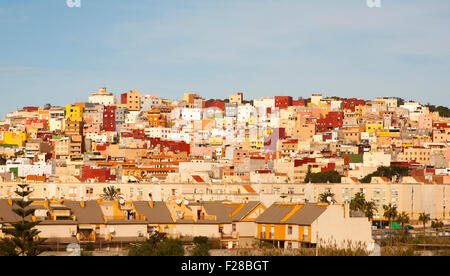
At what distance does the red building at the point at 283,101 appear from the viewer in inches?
5984

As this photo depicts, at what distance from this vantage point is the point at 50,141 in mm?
121000

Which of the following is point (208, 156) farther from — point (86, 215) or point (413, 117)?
point (86, 215)

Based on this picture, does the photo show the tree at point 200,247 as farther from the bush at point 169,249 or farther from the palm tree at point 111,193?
the palm tree at point 111,193

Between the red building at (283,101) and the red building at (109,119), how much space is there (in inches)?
1001

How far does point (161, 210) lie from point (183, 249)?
270 inches

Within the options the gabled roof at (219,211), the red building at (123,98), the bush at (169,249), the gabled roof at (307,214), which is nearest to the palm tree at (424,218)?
the gabled roof at (219,211)

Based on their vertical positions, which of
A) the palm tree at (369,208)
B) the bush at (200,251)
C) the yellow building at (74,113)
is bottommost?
the palm tree at (369,208)

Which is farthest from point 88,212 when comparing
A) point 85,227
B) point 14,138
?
point 14,138

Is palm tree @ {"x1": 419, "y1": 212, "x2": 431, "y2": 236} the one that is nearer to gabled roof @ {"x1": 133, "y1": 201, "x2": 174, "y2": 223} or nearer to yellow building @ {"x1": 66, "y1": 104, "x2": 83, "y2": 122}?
gabled roof @ {"x1": 133, "y1": 201, "x2": 174, "y2": 223}

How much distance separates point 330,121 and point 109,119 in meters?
30.2

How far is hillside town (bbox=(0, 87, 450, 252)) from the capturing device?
110 ft

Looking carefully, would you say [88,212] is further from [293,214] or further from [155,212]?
[293,214]

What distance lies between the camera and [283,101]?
153 metres
